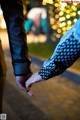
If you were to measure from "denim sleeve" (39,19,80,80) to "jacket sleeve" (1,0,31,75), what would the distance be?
1.66ft

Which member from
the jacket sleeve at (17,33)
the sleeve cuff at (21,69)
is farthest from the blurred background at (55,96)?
the sleeve cuff at (21,69)

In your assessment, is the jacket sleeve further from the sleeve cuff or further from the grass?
the grass

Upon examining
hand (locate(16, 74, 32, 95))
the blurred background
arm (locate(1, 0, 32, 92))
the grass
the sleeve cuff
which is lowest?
the grass

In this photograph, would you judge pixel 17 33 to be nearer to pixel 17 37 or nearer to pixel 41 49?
pixel 17 37

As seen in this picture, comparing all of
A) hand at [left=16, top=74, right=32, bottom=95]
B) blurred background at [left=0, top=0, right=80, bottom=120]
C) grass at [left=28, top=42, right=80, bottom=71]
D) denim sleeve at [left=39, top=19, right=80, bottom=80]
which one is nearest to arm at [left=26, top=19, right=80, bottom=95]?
denim sleeve at [left=39, top=19, right=80, bottom=80]

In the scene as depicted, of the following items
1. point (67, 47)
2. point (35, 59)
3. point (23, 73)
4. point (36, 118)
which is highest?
point (67, 47)

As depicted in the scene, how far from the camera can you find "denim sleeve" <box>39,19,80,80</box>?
5.63ft

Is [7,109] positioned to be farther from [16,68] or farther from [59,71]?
[59,71]

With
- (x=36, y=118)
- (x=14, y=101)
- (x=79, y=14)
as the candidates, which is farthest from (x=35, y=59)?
(x=79, y=14)

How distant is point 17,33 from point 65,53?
63 cm

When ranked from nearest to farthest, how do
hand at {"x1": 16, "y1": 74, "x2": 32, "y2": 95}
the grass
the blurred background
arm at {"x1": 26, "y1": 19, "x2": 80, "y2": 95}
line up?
arm at {"x1": 26, "y1": 19, "x2": 80, "y2": 95}
hand at {"x1": 16, "y1": 74, "x2": 32, "y2": 95}
the blurred background
the grass

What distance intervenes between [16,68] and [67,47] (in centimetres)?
68

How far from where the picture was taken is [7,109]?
5332 mm

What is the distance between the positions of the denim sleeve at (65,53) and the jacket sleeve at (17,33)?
0.51m
